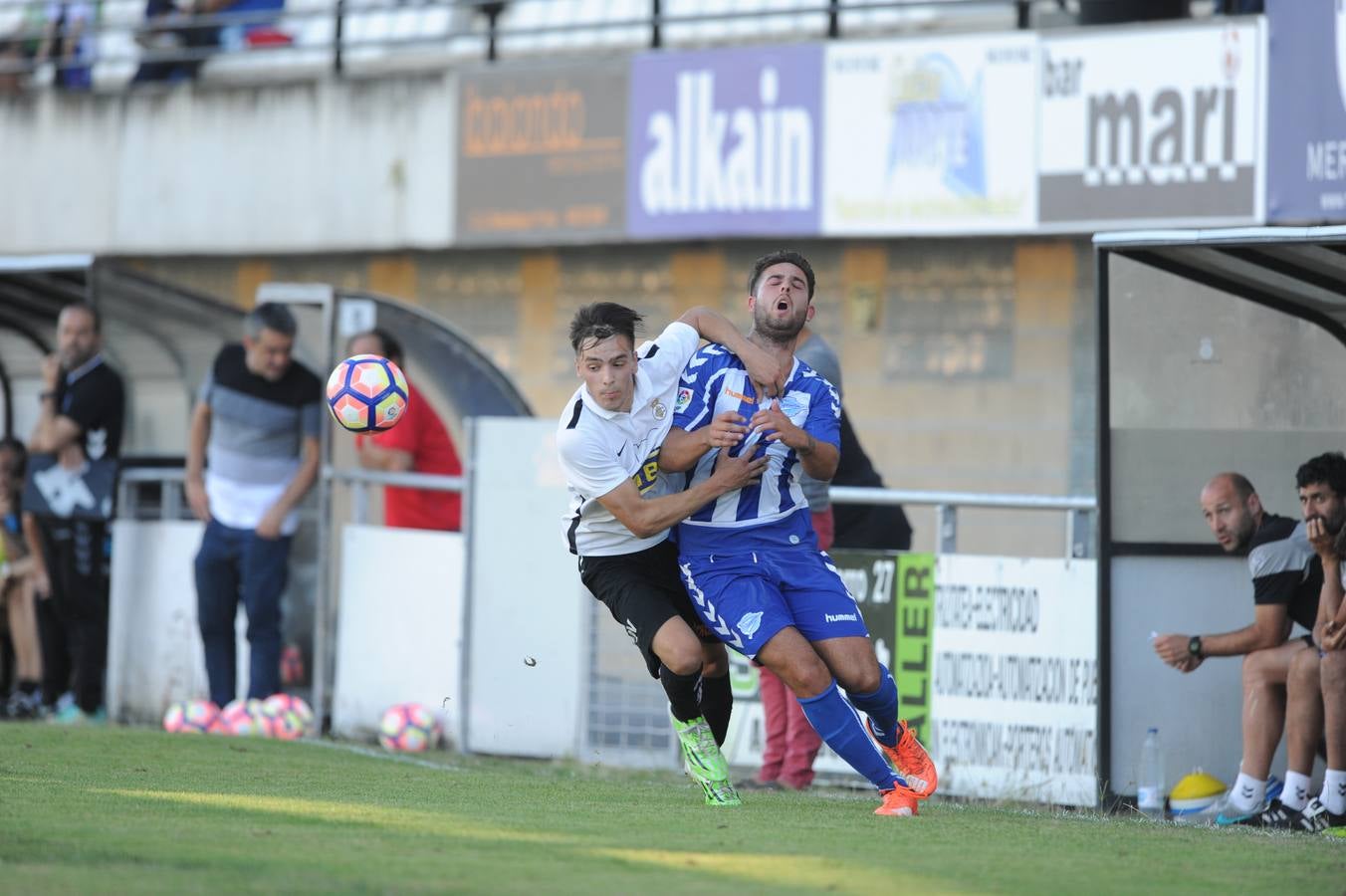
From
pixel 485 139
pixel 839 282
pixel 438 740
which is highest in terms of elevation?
pixel 485 139

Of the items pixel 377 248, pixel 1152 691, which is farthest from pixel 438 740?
pixel 377 248

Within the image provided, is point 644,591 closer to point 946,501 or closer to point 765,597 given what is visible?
point 765,597

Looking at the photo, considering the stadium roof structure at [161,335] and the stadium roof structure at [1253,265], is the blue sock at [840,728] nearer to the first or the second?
the stadium roof structure at [1253,265]

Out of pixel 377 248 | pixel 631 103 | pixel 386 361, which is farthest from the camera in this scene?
pixel 377 248

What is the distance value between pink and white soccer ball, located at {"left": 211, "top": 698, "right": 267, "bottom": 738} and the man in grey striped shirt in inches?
11.9

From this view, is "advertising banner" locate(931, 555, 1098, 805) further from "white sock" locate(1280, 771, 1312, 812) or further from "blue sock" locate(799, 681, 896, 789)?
"blue sock" locate(799, 681, 896, 789)

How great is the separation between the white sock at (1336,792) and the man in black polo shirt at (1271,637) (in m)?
0.19

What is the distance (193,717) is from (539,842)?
6132 mm

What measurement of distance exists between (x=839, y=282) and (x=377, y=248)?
4.19m

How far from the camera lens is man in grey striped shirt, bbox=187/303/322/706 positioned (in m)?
12.1

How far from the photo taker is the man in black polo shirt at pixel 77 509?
13.3 meters

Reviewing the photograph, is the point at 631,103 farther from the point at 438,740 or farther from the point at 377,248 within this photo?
Result: the point at 438,740

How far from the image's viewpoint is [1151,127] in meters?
13.3

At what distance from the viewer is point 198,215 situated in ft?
59.7
